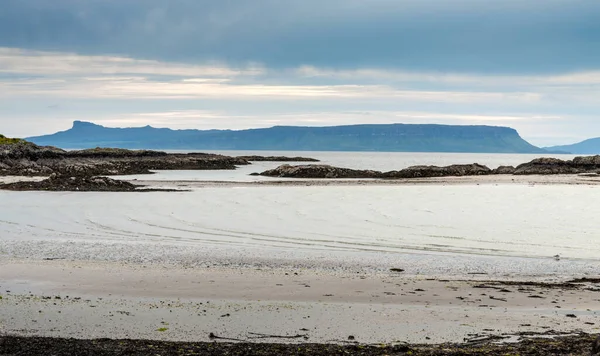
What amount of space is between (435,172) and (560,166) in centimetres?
1421

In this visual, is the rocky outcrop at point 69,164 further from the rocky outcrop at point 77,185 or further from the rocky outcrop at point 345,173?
the rocky outcrop at point 345,173

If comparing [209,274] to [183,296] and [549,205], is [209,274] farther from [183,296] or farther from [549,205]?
[549,205]

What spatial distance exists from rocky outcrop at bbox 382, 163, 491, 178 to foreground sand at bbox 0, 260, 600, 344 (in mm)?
44639

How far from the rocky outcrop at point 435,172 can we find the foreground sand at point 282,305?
146 feet

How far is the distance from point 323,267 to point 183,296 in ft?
12.8

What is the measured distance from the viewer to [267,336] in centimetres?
883

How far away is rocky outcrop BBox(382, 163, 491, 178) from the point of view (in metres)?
57.8

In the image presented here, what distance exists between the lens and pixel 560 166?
216 feet

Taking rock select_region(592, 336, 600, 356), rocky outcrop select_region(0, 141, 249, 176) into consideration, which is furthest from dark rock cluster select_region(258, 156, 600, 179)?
rock select_region(592, 336, 600, 356)

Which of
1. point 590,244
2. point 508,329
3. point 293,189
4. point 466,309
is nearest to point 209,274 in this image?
point 466,309

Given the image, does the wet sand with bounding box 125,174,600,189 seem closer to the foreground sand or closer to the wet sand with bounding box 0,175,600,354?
the wet sand with bounding box 0,175,600,354

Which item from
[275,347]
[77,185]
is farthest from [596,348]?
[77,185]

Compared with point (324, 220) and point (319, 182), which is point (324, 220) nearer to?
point (324, 220)

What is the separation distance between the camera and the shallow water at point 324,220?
18297 mm
